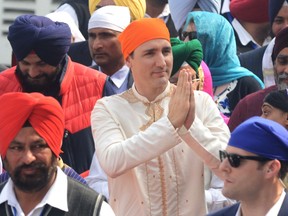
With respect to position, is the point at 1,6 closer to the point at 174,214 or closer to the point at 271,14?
the point at 271,14

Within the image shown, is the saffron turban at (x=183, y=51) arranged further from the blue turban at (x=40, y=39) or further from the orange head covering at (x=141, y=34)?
the blue turban at (x=40, y=39)

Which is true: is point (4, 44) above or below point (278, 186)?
below

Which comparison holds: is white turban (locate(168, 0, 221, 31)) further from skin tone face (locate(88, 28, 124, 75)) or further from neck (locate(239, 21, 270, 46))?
skin tone face (locate(88, 28, 124, 75))

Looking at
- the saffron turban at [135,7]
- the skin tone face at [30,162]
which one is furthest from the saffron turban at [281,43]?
the skin tone face at [30,162]

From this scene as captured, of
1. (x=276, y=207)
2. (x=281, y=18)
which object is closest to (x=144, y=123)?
(x=276, y=207)

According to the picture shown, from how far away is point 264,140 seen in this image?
800cm

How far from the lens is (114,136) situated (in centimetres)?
891

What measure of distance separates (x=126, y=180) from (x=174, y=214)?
34 centimetres

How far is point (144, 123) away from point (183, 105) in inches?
18.8

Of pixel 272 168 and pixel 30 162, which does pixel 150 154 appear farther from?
pixel 272 168

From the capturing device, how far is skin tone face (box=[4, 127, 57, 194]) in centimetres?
819

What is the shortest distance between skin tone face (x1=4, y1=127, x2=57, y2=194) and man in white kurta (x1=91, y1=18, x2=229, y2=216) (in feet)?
1.98

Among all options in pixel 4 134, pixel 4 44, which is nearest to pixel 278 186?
pixel 4 134

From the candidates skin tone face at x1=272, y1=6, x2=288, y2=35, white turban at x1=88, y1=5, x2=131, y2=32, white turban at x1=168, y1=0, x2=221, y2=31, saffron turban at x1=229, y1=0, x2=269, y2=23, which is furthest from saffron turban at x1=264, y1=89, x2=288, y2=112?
saffron turban at x1=229, y1=0, x2=269, y2=23
